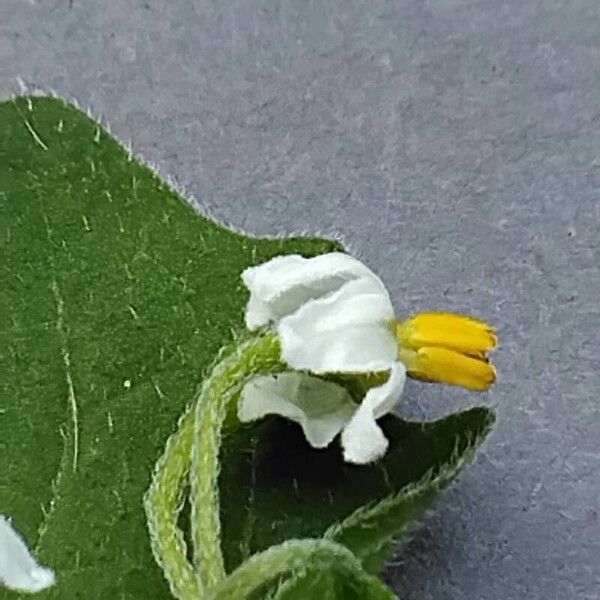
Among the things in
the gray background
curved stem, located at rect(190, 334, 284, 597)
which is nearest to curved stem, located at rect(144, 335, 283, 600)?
curved stem, located at rect(190, 334, 284, 597)

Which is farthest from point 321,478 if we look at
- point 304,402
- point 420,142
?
point 420,142

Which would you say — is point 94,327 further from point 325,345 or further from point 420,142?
point 420,142

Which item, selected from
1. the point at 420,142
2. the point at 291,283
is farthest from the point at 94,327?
the point at 420,142

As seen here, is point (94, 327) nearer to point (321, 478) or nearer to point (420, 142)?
point (321, 478)

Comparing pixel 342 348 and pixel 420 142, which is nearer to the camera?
pixel 342 348

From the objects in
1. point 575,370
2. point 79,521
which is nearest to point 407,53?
point 575,370

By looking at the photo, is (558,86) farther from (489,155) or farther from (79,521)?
(79,521)

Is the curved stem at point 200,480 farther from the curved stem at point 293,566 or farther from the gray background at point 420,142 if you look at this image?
the gray background at point 420,142
